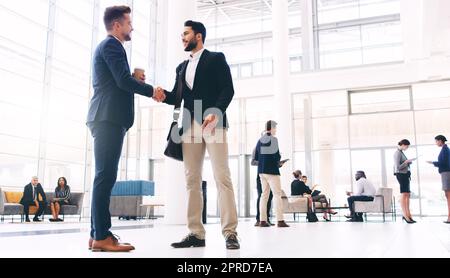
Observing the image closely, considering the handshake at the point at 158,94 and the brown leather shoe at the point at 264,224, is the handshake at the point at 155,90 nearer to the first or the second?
the handshake at the point at 158,94

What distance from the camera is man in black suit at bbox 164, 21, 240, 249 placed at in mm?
2936

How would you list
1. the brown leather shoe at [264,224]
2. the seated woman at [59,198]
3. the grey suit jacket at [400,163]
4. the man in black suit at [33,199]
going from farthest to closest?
the seated woman at [59,198], the man in black suit at [33,199], the grey suit jacket at [400,163], the brown leather shoe at [264,224]

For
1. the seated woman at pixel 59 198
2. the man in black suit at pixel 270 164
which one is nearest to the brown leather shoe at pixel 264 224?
the man in black suit at pixel 270 164

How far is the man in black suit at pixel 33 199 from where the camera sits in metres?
9.44

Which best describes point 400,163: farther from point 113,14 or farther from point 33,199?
point 33,199

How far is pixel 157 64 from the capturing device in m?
17.7

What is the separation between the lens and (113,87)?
2.76 meters

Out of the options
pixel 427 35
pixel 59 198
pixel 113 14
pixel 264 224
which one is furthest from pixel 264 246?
pixel 427 35

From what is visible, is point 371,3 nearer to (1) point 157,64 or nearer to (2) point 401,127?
(2) point 401,127

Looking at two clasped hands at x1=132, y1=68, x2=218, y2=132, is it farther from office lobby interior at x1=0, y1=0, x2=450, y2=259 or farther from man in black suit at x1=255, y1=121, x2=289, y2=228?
office lobby interior at x1=0, y1=0, x2=450, y2=259

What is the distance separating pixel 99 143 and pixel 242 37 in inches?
730

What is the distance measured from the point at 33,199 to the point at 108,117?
26.0 feet
